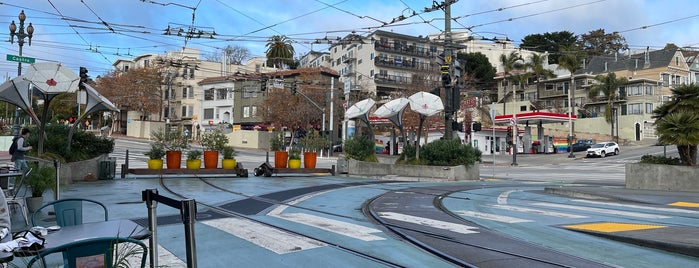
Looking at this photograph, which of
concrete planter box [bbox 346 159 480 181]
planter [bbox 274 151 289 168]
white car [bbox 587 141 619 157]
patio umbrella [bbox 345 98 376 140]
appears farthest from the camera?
white car [bbox 587 141 619 157]

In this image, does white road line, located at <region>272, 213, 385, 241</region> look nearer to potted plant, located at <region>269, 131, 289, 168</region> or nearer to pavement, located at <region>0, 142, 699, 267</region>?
pavement, located at <region>0, 142, 699, 267</region>

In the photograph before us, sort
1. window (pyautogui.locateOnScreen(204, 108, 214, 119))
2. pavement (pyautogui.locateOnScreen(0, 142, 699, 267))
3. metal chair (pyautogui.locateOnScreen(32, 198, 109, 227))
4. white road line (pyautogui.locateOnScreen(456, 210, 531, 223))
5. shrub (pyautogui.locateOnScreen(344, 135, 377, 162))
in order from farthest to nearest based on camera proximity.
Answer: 1. window (pyautogui.locateOnScreen(204, 108, 214, 119))
2. shrub (pyautogui.locateOnScreen(344, 135, 377, 162))
3. white road line (pyautogui.locateOnScreen(456, 210, 531, 223))
4. pavement (pyautogui.locateOnScreen(0, 142, 699, 267))
5. metal chair (pyautogui.locateOnScreen(32, 198, 109, 227))

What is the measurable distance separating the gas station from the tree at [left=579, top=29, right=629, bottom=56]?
2935 centimetres

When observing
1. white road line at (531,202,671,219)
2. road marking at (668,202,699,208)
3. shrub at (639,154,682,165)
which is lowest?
white road line at (531,202,671,219)

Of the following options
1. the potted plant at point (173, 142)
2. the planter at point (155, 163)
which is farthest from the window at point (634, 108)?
the planter at point (155, 163)

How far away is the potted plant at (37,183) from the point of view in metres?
9.77

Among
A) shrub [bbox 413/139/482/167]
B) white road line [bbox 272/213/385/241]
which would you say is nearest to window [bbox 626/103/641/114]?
shrub [bbox 413/139/482/167]

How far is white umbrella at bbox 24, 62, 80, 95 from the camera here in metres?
16.1

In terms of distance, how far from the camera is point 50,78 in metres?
16.4

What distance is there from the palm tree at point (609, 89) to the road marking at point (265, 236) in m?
72.6

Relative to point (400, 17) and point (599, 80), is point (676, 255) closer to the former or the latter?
point (400, 17)

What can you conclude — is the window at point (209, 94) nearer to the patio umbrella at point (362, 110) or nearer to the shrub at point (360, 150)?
the patio umbrella at point (362, 110)

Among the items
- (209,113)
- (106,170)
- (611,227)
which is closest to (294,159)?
(106,170)

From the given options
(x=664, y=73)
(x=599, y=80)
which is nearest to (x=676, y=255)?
(x=599, y=80)
